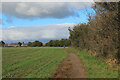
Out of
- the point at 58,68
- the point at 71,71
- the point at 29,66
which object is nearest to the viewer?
the point at 71,71

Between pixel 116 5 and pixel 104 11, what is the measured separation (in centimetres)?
165

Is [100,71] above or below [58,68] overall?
above

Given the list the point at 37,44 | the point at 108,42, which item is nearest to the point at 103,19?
the point at 108,42

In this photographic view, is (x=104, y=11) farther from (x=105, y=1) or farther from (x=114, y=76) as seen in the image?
(x=114, y=76)

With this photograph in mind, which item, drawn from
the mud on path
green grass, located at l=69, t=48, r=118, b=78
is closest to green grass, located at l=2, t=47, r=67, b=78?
the mud on path

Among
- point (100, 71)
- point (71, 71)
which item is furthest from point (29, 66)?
point (100, 71)

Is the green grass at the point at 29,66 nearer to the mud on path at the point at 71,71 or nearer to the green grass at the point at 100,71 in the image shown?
the mud on path at the point at 71,71

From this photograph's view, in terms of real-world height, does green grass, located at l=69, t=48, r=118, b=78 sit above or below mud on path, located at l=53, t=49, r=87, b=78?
above

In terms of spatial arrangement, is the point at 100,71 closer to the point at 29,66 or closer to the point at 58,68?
the point at 58,68

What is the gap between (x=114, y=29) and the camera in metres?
10.8

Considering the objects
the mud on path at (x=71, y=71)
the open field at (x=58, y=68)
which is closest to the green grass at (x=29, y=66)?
the open field at (x=58, y=68)

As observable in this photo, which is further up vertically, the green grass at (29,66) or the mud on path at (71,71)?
the mud on path at (71,71)

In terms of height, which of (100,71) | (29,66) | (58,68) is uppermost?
(100,71)

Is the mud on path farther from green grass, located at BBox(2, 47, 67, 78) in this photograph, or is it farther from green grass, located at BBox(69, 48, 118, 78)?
green grass, located at BBox(2, 47, 67, 78)
